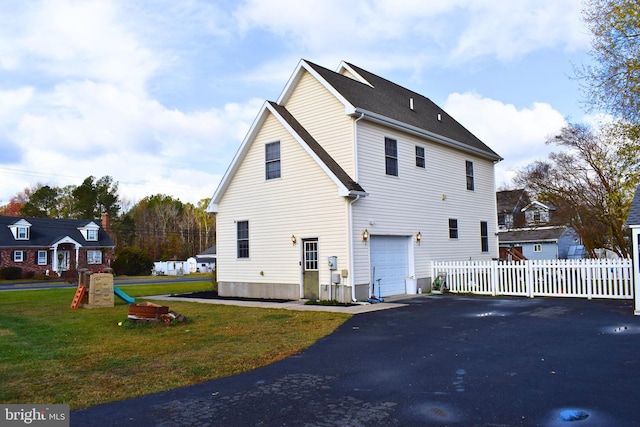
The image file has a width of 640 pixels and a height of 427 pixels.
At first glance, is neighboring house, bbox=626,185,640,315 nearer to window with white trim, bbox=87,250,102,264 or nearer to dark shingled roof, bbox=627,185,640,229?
dark shingled roof, bbox=627,185,640,229

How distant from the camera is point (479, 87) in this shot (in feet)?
68.0

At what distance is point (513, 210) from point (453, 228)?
33002 millimetres

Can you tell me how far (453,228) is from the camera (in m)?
21.1

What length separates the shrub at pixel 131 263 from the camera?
48781 millimetres

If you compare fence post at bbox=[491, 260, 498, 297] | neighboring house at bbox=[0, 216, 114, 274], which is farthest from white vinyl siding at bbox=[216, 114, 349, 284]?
neighboring house at bbox=[0, 216, 114, 274]

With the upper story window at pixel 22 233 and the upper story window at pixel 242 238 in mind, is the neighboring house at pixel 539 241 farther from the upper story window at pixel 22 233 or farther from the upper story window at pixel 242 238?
the upper story window at pixel 22 233

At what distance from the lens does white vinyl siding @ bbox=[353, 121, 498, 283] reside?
1659 cm

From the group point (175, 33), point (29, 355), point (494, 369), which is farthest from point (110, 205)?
point (494, 369)

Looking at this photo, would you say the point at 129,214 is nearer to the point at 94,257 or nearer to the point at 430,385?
the point at 94,257

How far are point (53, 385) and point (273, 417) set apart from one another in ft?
11.2

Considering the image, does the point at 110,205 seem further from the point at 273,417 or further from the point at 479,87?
the point at 273,417

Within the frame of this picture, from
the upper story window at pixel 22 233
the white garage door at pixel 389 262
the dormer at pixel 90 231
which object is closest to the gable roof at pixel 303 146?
the white garage door at pixel 389 262

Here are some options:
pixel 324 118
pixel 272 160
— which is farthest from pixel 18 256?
pixel 324 118

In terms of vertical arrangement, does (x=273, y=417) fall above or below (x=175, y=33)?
below
